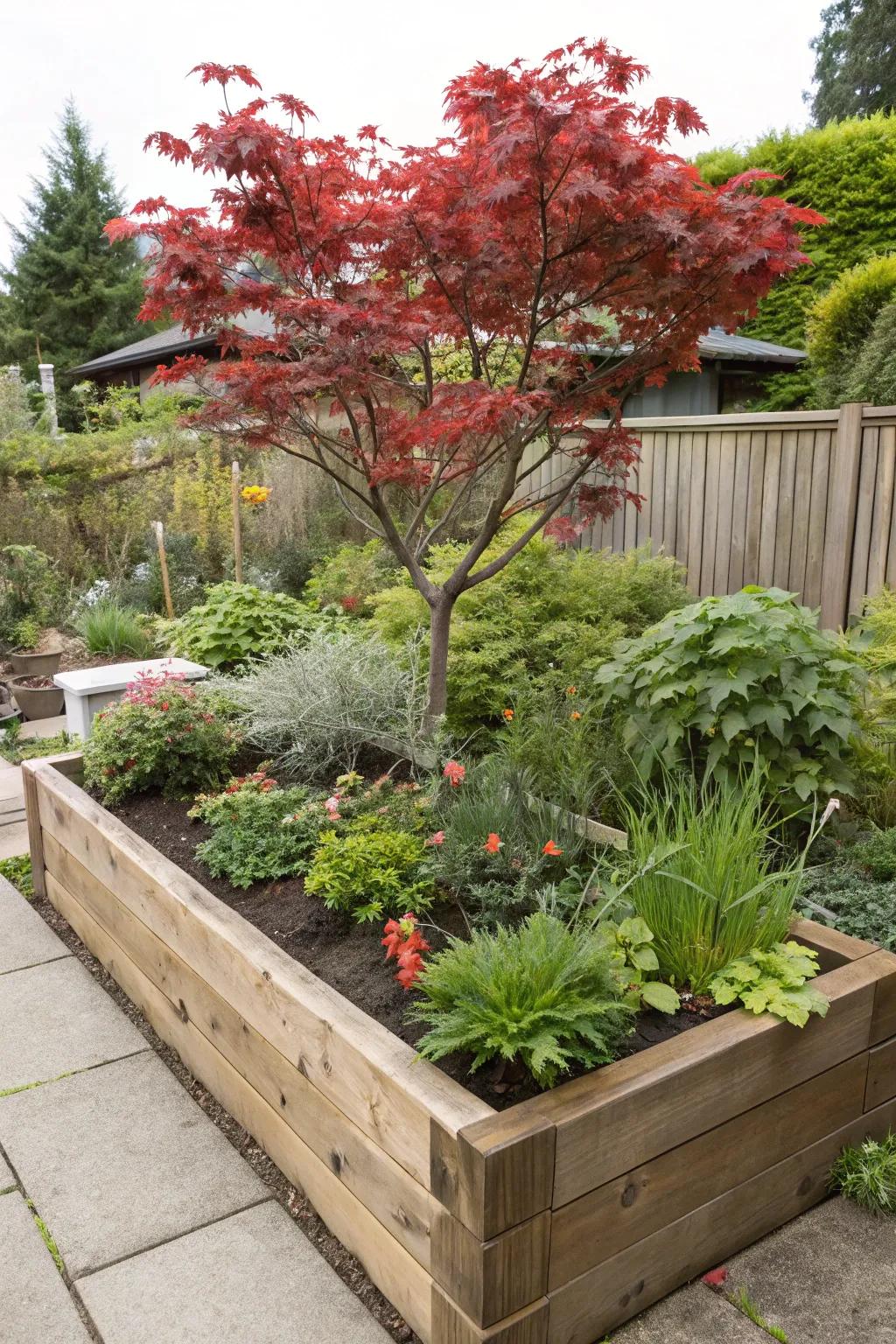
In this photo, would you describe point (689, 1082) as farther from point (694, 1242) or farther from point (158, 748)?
point (158, 748)

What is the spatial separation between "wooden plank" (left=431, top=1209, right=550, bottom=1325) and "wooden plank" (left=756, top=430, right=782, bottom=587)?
3.80 meters

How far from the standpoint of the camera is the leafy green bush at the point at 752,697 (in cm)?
279

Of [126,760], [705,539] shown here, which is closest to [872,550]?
[705,539]

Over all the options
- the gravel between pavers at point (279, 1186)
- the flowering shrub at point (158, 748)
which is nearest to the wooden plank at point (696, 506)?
the flowering shrub at point (158, 748)

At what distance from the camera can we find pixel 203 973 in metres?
2.45

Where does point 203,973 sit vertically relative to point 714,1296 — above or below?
above

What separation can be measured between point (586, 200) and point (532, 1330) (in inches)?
108

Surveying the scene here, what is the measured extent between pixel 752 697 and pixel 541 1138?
5.30 ft

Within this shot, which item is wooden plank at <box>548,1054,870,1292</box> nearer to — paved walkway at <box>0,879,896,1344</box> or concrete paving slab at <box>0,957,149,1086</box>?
paved walkway at <box>0,879,896,1344</box>

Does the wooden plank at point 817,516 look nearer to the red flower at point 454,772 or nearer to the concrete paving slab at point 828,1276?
the red flower at point 454,772

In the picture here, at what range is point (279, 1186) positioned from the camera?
2232 millimetres

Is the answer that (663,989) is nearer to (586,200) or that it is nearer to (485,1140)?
(485,1140)

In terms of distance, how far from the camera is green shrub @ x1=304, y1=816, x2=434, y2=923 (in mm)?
2488

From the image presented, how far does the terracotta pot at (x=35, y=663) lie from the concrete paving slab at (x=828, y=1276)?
6203 millimetres
